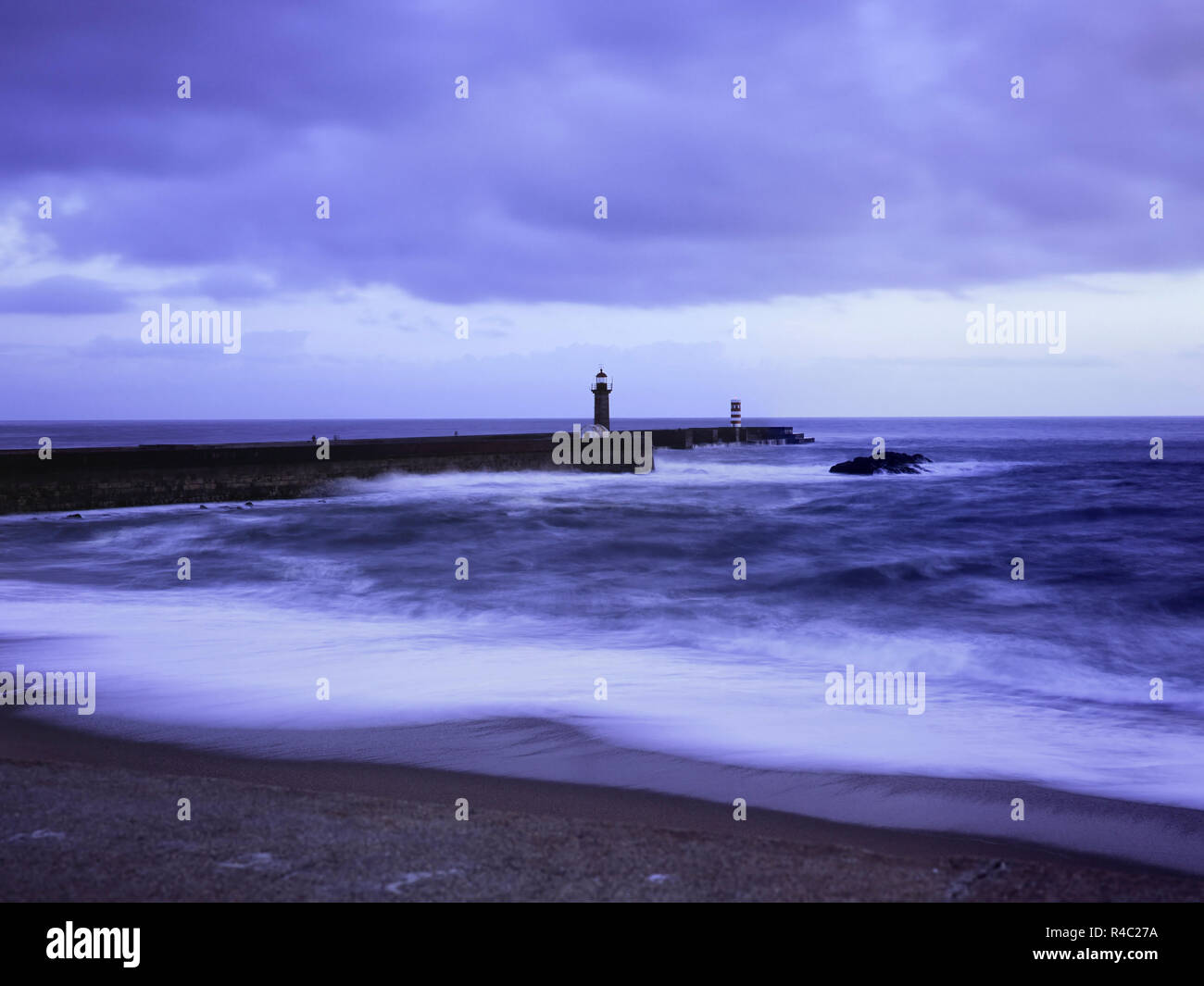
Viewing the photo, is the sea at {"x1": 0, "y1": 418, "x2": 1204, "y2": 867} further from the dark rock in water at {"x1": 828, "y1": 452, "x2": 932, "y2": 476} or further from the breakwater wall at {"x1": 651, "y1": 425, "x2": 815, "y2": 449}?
the breakwater wall at {"x1": 651, "y1": 425, "x2": 815, "y2": 449}

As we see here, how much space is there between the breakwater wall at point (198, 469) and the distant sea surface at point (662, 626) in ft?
2.50

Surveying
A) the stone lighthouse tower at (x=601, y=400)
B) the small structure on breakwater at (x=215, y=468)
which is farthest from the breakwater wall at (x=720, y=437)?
the small structure on breakwater at (x=215, y=468)

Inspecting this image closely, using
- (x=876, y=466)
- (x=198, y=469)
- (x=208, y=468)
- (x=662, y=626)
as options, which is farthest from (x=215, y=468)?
(x=876, y=466)

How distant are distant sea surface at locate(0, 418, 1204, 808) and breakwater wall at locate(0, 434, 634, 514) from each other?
2.50ft

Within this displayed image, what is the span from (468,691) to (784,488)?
71.7ft

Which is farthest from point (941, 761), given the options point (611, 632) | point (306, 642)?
point (306, 642)

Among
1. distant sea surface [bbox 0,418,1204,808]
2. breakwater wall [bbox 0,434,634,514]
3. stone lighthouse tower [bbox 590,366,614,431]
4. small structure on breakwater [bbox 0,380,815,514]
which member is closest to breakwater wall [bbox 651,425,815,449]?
stone lighthouse tower [bbox 590,366,614,431]

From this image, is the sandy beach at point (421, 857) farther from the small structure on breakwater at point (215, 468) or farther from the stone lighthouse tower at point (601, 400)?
the stone lighthouse tower at point (601, 400)

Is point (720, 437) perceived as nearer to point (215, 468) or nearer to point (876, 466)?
point (876, 466)

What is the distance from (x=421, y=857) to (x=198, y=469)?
67.1ft

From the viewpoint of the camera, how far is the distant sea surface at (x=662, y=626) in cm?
570

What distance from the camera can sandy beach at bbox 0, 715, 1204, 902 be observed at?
2.80 meters

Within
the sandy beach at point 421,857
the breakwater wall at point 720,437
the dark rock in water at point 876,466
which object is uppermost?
the breakwater wall at point 720,437
